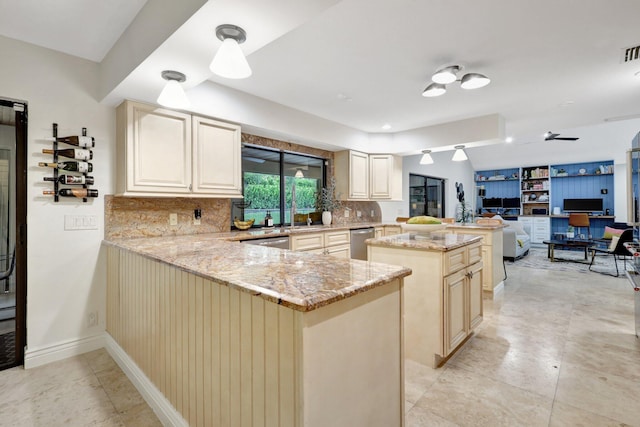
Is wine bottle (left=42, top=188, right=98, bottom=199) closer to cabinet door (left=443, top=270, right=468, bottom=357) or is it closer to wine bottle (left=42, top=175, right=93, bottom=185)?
wine bottle (left=42, top=175, right=93, bottom=185)

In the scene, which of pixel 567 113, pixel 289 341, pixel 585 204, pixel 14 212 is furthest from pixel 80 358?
pixel 585 204

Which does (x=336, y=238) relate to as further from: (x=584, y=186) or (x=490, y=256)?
(x=584, y=186)

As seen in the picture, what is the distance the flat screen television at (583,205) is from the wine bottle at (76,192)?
1088 centimetres

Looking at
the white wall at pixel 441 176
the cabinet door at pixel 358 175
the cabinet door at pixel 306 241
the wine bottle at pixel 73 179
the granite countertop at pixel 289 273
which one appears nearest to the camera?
the granite countertop at pixel 289 273

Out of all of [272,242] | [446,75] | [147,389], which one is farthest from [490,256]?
[147,389]

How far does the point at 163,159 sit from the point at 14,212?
1125mm

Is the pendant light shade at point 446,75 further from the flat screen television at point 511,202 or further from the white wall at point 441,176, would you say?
the flat screen television at point 511,202

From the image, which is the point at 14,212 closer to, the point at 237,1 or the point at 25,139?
the point at 25,139

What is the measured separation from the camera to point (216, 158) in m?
3.06

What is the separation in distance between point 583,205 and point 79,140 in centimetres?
1106

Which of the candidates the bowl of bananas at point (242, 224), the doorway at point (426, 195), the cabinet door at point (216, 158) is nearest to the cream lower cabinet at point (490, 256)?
the doorway at point (426, 195)

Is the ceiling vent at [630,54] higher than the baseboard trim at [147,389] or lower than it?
higher

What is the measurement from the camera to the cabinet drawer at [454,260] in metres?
2.24

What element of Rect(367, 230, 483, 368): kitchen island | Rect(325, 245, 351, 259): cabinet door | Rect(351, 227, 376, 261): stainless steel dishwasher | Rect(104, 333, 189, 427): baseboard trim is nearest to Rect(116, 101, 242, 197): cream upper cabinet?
Rect(104, 333, 189, 427): baseboard trim
